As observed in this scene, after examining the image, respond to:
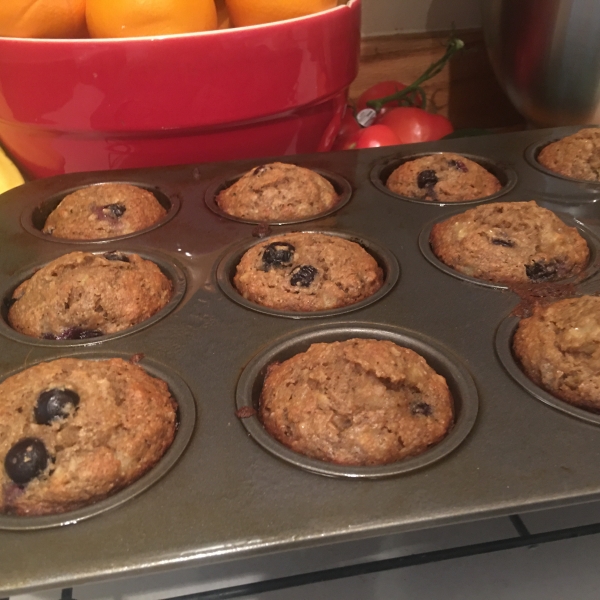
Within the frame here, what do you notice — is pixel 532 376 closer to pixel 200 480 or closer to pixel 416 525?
pixel 416 525

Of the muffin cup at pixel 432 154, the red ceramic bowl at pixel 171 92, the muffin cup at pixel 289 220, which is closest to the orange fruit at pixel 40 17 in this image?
the red ceramic bowl at pixel 171 92

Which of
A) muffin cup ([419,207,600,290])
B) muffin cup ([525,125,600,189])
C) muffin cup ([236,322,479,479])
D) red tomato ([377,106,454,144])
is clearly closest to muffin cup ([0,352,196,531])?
muffin cup ([236,322,479,479])

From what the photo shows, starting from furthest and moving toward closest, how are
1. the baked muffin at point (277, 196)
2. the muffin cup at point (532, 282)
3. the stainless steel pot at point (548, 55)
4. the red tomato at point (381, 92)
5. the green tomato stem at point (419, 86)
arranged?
the red tomato at point (381, 92) < the green tomato stem at point (419, 86) < the stainless steel pot at point (548, 55) < the baked muffin at point (277, 196) < the muffin cup at point (532, 282)

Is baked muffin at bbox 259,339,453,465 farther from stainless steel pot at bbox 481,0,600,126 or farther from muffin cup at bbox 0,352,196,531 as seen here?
stainless steel pot at bbox 481,0,600,126

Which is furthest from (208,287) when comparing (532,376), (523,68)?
(523,68)

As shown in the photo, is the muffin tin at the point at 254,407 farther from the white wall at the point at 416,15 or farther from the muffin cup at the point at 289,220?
the white wall at the point at 416,15
